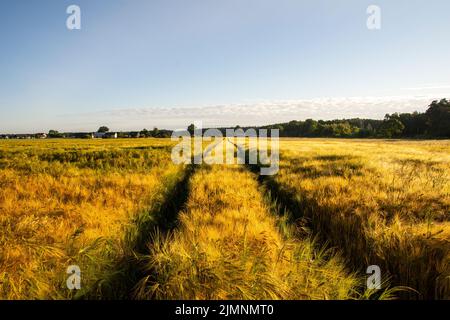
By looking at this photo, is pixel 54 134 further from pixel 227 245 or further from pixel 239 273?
pixel 239 273

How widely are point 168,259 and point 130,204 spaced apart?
3.59 metres

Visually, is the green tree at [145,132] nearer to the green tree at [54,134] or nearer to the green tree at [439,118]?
the green tree at [54,134]

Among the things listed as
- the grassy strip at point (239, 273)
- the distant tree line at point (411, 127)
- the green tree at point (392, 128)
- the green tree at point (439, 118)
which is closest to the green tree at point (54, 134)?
→ the distant tree line at point (411, 127)

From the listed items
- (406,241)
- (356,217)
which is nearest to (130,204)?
(356,217)

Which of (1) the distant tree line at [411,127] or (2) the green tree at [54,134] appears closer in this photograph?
(1) the distant tree line at [411,127]

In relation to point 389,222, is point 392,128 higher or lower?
higher

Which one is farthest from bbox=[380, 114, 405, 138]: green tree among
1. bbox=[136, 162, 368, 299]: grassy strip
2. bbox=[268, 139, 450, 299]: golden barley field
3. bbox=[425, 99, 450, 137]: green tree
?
bbox=[136, 162, 368, 299]: grassy strip

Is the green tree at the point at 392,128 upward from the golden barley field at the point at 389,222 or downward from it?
upward

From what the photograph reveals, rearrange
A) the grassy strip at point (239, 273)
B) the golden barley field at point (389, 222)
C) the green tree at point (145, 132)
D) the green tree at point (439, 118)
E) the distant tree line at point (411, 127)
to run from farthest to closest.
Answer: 1. the green tree at point (145, 132)
2. the distant tree line at point (411, 127)
3. the green tree at point (439, 118)
4. the golden barley field at point (389, 222)
5. the grassy strip at point (239, 273)

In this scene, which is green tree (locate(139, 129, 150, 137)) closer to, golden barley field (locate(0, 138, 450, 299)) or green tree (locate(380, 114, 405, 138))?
green tree (locate(380, 114, 405, 138))

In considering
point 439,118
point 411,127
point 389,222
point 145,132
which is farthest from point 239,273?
point 145,132

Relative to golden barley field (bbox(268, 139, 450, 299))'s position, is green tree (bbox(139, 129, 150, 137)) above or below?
above

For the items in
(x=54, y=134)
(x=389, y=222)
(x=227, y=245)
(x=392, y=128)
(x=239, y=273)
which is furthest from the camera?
(x=54, y=134)
